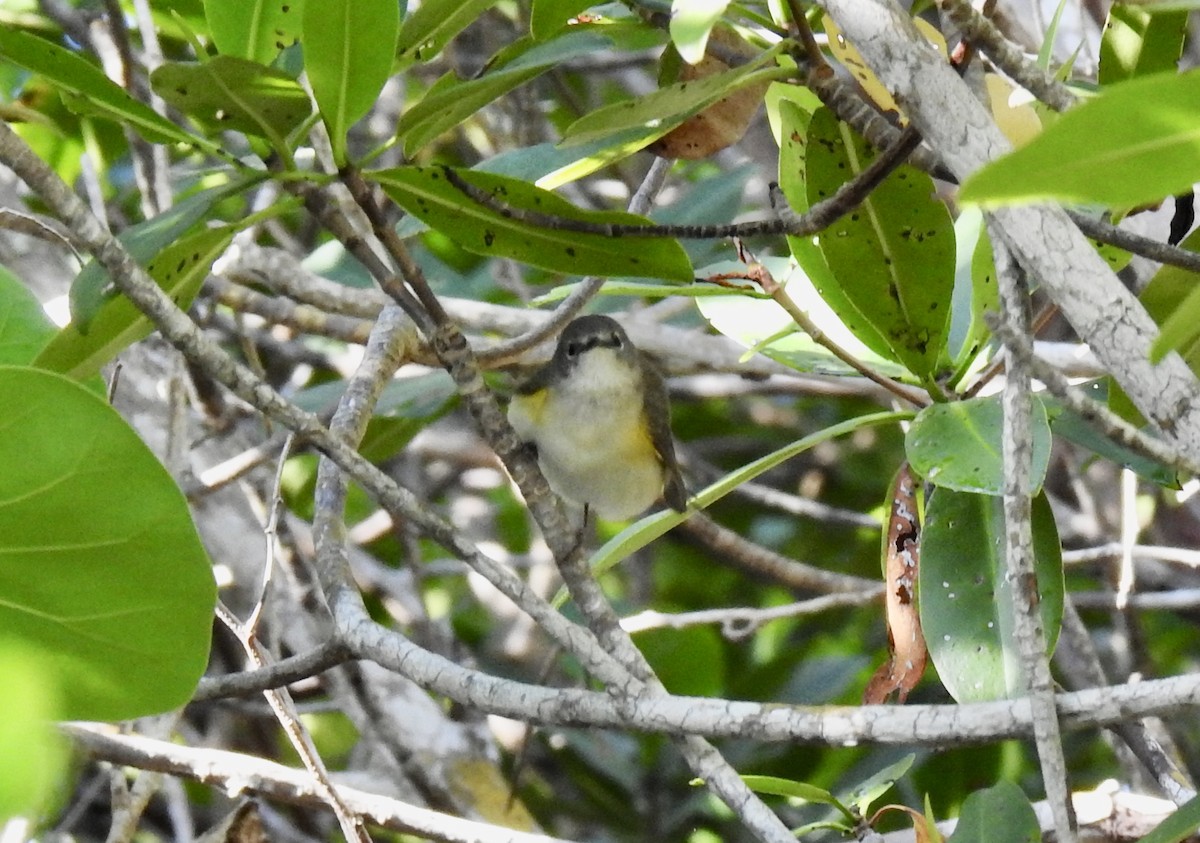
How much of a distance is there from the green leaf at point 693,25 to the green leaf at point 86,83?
607 millimetres

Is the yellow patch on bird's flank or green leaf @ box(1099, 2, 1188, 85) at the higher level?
the yellow patch on bird's flank

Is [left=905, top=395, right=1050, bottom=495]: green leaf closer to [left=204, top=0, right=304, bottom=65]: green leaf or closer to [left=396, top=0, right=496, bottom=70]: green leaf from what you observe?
[left=396, top=0, right=496, bottom=70]: green leaf

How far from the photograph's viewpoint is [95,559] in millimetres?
1264

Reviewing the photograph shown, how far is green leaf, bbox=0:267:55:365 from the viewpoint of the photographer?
5.52 feet

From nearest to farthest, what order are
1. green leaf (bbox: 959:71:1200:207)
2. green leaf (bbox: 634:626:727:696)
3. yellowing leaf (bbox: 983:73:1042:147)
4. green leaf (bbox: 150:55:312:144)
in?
green leaf (bbox: 959:71:1200:207), green leaf (bbox: 150:55:312:144), yellowing leaf (bbox: 983:73:1042:147), green leaf (bbox: 634:626:727:696)

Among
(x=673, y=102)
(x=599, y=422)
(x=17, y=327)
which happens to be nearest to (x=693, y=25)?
(x=673, y=102)

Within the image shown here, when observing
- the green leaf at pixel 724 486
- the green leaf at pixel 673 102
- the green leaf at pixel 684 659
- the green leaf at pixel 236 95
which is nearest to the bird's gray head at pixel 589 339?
the green leaf at pixel 684 659

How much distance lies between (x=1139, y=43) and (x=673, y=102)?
595 millimetres

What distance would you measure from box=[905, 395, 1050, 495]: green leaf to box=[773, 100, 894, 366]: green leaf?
183mm

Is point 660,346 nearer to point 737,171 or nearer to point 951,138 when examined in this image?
point 737,171

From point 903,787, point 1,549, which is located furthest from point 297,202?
point 903,787

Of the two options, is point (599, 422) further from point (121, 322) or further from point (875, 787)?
point (121, 322)

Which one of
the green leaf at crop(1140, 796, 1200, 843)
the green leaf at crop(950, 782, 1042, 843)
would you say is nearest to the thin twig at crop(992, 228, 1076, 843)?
the green leaf at crop(1140, 796, 1200, 843)

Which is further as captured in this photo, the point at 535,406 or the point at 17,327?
the point at 535,406
